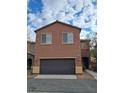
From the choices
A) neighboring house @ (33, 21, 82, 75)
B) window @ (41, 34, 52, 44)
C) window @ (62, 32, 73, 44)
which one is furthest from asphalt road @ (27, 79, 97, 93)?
window @ (41, 34, 52, 44)

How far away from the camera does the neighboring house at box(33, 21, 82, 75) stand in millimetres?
11961

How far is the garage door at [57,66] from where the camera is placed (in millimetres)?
12102

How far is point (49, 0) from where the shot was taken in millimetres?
3477

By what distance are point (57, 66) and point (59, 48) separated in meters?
0.99

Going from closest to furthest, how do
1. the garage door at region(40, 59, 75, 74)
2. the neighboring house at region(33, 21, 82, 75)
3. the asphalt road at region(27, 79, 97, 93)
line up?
1. the asphalt road at region(27, 79, 97, 93)
2. the neighboring house at region(33, 21, 82, 75)
3. the garage door at region(40, 59, 75, 74)

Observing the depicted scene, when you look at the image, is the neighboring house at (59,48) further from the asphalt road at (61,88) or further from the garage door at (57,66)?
the asphalt road at (61,88)

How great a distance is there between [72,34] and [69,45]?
0.59 meters

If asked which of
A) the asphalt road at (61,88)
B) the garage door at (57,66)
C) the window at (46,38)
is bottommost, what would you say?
the asphalt road at (61,88)

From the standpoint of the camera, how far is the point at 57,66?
486 inches

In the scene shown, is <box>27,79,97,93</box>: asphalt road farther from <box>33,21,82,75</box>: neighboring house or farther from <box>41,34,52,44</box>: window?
<box>41,34,52,44</box>: window

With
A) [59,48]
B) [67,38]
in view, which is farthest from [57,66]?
[67,38]

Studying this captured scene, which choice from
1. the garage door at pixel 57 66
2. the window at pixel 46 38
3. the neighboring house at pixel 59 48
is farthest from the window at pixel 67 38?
the garage door at pixel 57 66

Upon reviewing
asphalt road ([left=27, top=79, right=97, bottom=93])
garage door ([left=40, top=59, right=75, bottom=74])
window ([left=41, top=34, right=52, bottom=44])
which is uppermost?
window ([left=41, top=34, right=52, bottom=44])

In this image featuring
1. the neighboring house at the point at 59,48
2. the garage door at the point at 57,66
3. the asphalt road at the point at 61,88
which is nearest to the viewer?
the asphalt road at the point at 61,88
